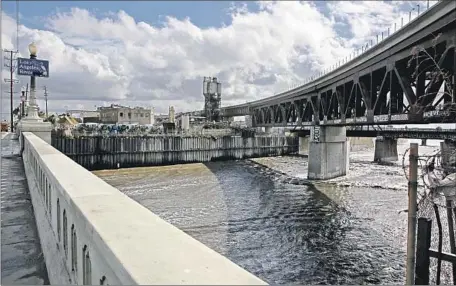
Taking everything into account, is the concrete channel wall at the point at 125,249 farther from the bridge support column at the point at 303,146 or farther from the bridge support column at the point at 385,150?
the bridge support column at the point at 303,146

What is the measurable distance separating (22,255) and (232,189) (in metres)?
27.7

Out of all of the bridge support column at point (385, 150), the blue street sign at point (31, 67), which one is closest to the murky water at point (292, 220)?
the blue street sign at point (31, 67)

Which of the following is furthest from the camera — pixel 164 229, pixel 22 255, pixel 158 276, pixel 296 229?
pixel 296 229

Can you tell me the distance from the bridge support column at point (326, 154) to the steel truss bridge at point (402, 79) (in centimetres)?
190

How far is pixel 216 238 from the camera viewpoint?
1852cm

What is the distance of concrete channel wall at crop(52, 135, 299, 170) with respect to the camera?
46656 millimetres

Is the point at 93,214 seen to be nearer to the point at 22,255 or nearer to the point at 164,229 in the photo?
the point at 164,229

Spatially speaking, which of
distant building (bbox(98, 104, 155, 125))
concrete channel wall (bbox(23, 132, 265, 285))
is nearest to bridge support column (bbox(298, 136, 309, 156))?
distant building (bbox(98, 104, 155, 125))

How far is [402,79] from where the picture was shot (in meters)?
20.4

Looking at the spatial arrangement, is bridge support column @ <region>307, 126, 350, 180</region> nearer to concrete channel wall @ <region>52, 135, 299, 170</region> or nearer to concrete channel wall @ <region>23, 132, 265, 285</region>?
concrete channel wall @ <region>52, 135, 299, 170</region>

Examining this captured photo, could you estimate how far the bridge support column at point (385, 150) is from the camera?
215ft

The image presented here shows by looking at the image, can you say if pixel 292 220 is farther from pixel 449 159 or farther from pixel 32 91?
pixel 32 91

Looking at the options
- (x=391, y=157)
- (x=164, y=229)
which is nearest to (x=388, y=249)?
(x=164, y=229)

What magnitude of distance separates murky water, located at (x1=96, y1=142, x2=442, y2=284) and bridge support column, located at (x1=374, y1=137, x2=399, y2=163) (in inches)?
922
